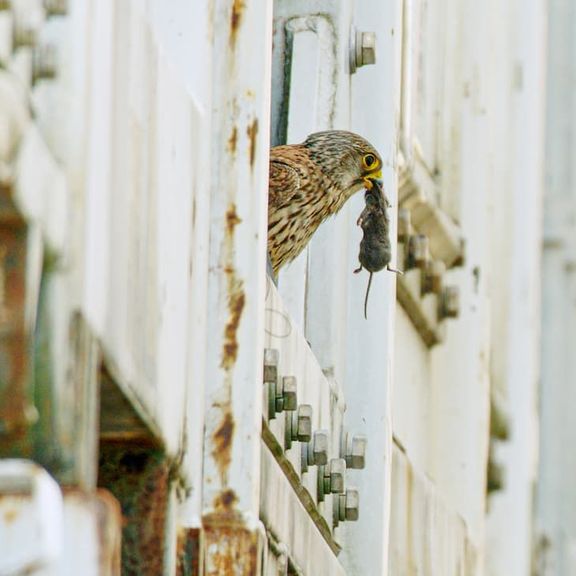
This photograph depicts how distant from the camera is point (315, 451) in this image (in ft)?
21.5

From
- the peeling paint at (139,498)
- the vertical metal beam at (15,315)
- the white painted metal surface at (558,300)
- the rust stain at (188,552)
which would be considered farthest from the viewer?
the white painted metal surface at (558,300)

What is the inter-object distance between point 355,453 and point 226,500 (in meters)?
2.44

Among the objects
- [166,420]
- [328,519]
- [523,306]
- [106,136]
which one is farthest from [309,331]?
[523,306]

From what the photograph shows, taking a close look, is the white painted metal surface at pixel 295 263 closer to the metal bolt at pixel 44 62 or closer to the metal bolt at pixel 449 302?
the metal bolt at pixel 44 62

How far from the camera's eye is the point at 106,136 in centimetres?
382

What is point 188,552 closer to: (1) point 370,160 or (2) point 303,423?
(2) point 303,423

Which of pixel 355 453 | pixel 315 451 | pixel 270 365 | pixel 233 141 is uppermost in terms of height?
pixel 233 141

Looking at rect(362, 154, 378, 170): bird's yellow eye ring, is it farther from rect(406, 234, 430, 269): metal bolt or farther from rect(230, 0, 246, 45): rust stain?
rect(230, 0, 246, 45): rust stain

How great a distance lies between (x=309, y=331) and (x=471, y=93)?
439 cm

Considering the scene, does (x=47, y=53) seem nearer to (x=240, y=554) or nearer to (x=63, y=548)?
(x=63, y=548)

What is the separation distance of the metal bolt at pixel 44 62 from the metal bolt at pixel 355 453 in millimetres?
3769

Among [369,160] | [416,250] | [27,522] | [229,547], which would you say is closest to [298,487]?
[229,547]

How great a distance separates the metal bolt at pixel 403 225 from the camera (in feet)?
32.9

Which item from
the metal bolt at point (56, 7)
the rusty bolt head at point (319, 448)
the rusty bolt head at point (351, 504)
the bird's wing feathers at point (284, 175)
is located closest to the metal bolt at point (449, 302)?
the bird's wing feathers at point (284, 175)
